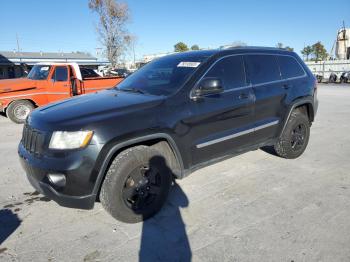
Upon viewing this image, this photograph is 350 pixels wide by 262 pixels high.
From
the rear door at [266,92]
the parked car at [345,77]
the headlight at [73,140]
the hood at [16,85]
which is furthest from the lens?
the parked car at [345,77]

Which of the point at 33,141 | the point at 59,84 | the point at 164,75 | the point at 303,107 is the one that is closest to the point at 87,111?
the point at 33,141

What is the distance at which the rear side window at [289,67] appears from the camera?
493cm

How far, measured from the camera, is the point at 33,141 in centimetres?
320

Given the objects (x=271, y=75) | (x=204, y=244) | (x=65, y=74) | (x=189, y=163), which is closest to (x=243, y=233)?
(x=204, y=244)

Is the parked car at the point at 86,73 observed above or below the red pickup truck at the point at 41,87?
above

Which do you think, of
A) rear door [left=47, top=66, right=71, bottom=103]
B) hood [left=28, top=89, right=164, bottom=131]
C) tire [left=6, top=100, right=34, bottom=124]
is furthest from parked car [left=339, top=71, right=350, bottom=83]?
hood [left=28, top=89, right=164, bottom=131]

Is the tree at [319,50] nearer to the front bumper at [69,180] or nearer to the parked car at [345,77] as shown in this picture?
the parked car at [345,77]

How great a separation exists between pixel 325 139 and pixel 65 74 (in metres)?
7.74

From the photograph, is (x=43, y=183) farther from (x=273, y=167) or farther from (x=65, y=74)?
(x=65, y=74)

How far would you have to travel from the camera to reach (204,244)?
9.55ft

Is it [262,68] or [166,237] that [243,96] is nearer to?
[262,68]

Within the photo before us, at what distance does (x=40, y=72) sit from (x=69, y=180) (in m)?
8.17

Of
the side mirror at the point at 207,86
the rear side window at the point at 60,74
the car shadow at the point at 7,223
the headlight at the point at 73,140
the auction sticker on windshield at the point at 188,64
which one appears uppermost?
the rear side window at the point at 60,74

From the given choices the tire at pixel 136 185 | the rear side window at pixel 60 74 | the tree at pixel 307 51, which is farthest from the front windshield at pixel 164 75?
the tree at pixel 307 51
